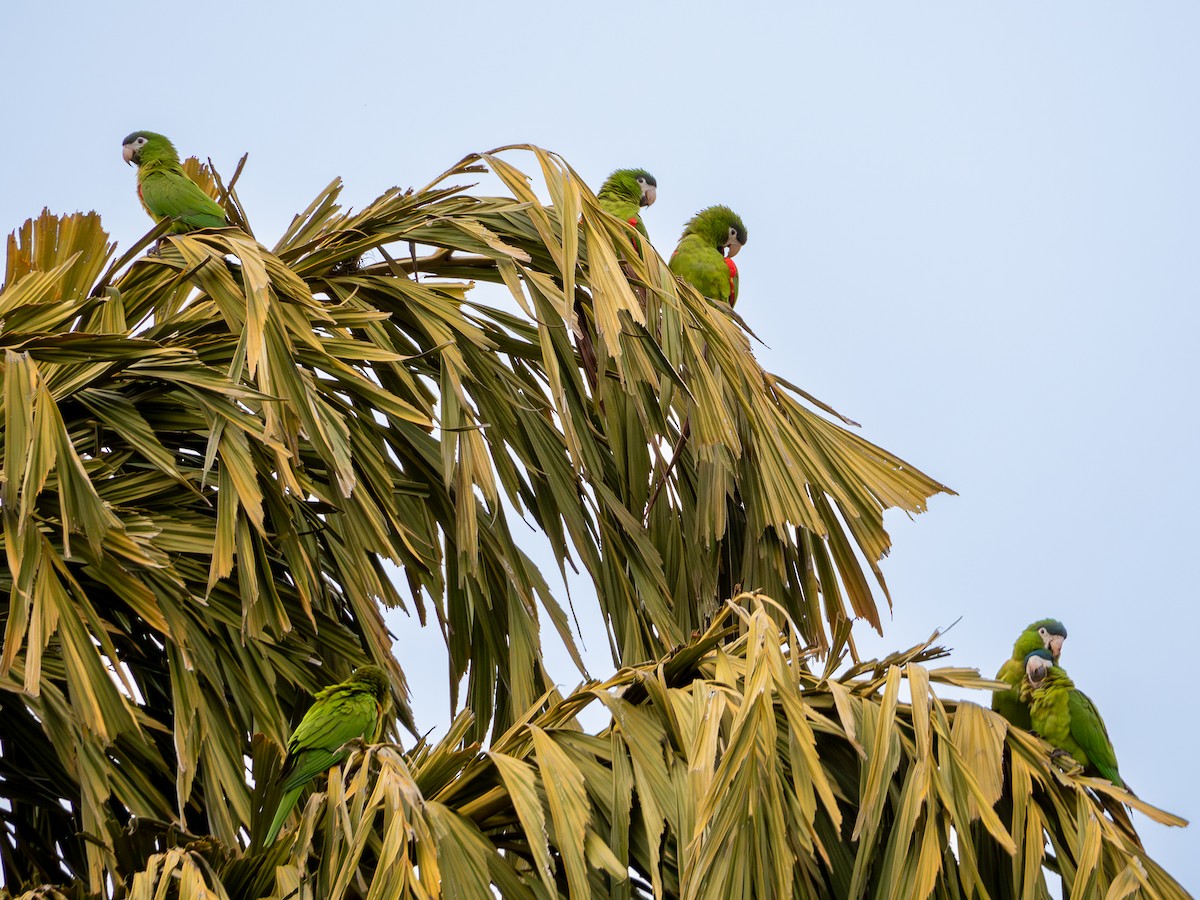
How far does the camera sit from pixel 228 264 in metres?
3.62

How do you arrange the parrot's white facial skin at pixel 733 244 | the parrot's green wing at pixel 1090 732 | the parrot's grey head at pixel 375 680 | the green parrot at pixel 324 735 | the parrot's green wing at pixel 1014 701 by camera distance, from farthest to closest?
1. the parrot's white facial skin at pixel 733 244
2. the parrot's green wing at pixel 1014 701
3. the parrot's green wing at pixel 1090 732
4. the parrot's grey head at pixel 375 680
5. the green parrot at pixel 324 735

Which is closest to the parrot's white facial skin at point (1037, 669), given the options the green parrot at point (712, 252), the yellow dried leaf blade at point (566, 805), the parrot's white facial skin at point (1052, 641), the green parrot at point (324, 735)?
the parrot's white facial skin at point (1052, 641)

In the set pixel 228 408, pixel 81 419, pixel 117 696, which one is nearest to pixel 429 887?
pixel 117 696

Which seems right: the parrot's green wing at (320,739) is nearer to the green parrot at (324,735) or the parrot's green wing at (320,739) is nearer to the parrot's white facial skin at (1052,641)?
the green parrot at (324,735)

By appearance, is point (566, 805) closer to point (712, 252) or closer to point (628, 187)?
point (712, 252)

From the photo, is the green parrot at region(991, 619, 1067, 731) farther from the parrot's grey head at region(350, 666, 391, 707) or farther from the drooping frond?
the parrot's grey head at region(350, 666, 391, 707)

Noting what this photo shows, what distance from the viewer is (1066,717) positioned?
143 inches

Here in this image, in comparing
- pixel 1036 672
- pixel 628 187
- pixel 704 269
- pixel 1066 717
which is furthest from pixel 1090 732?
pixel 628 187

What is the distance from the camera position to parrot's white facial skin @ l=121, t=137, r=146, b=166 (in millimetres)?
4754

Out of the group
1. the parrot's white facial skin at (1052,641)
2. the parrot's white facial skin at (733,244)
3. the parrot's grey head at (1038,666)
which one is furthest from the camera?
the parrot's white facial skin at (733,244)

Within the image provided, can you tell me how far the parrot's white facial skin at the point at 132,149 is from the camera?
187 inches

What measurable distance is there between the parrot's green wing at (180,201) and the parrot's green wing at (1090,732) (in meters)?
3.10

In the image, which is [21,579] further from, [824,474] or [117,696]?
[824,474]

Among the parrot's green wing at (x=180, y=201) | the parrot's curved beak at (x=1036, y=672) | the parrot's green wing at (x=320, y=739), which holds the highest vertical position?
the parrot's green wing at (x=180, y=201)
